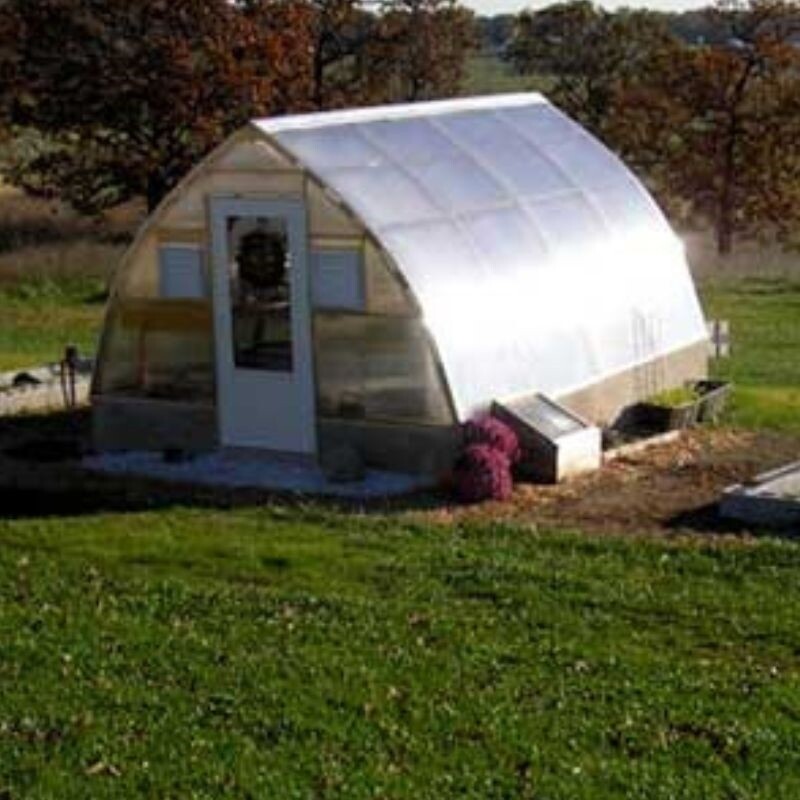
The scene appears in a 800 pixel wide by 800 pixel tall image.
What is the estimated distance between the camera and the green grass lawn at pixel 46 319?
24734mm

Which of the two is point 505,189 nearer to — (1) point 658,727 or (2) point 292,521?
(2) point 292,521

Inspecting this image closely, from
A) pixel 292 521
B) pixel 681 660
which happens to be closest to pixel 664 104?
pixel 292 521

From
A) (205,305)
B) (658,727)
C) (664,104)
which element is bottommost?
(658,727)

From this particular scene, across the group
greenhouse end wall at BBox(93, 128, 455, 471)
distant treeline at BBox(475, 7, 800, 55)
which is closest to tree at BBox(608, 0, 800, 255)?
distant treeline at BBox(475, 7, 800, 55)

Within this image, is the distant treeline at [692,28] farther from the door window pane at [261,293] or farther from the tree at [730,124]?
the door window pane at [261,293]

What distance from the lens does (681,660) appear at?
32.3ft

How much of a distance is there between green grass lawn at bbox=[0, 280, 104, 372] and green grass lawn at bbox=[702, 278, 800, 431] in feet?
28.2

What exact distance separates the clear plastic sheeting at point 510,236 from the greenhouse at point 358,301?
2 centimetres

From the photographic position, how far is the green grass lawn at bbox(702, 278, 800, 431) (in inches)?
709

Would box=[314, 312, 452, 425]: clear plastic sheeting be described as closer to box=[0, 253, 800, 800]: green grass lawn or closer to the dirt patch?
the dirt patch

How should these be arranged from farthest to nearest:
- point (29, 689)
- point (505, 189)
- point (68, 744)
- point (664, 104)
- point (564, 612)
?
point (664, 104) < point (505, 189) < point (564, 612) < point (29, 689) < point (68, 744)

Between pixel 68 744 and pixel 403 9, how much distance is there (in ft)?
125

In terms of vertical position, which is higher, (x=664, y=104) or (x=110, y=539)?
(x=664, y=104)

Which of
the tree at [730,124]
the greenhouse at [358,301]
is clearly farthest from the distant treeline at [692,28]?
the greenhouse at [358,301]
